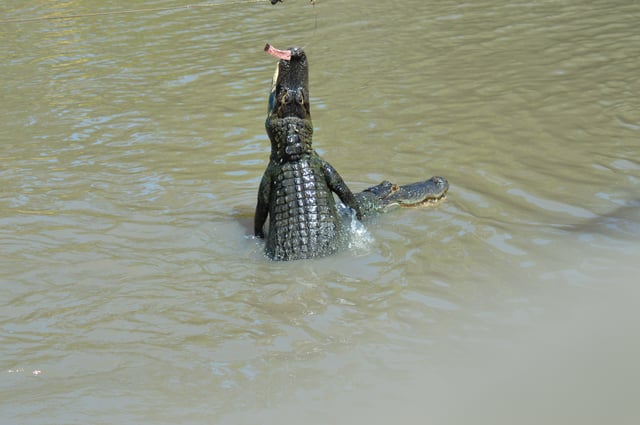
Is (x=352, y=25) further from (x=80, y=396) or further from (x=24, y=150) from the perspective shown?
(x=80, y=396)

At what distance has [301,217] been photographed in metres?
5.32

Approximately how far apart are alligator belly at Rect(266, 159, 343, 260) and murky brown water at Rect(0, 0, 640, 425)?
0.50 feet

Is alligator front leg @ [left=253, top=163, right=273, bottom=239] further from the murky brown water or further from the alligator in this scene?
the murky brown water

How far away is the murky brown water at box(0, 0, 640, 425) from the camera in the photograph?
3701 mm

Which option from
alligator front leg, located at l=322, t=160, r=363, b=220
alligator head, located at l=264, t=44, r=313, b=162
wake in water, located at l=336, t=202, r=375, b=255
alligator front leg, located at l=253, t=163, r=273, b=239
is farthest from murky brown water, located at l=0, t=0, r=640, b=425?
alligator head, located at l=264, t=44, r=313, b=162

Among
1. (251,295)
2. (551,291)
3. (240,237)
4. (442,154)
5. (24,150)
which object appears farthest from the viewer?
(24,150)

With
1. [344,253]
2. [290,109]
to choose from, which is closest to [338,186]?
[344,253]

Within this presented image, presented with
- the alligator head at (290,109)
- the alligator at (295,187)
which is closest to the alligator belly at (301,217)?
the alligator at (295,187)

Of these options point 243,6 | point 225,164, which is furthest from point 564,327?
point 243,6

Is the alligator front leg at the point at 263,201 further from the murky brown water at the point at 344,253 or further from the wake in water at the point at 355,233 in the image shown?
the wake in water at the point at 355,233

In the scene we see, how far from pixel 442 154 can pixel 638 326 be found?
141 inches

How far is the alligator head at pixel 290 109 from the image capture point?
18.0ft

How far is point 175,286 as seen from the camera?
5070 mm

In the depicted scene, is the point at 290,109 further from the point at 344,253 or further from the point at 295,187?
the point at 344,253
